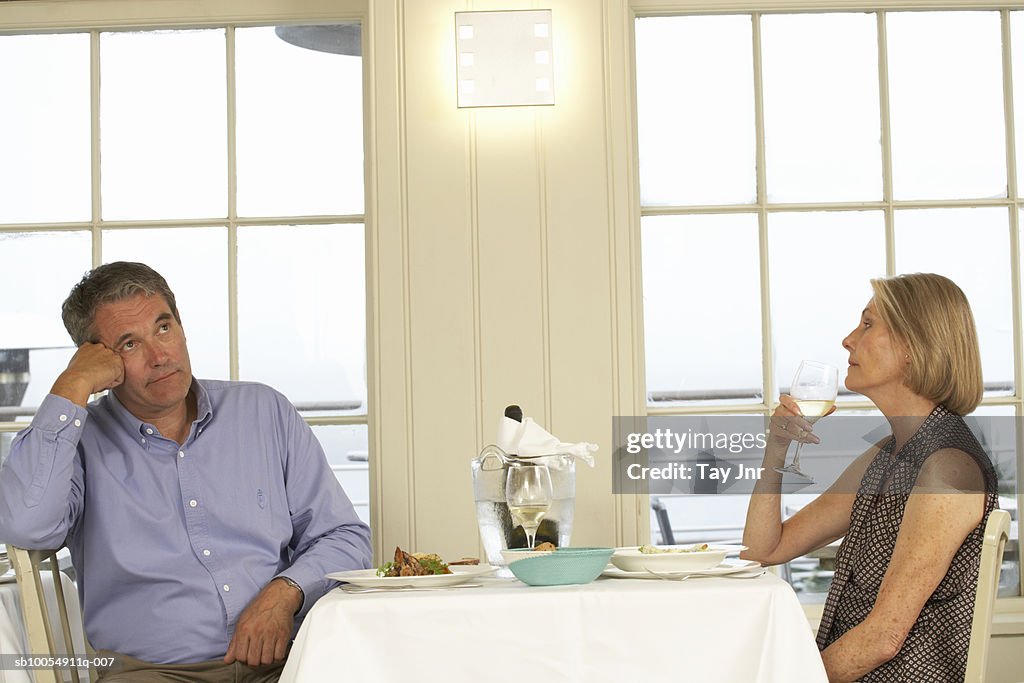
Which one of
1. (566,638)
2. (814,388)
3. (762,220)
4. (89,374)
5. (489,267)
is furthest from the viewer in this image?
(762,220)

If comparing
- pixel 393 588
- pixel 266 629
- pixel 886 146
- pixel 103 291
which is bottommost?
pixel 266 629

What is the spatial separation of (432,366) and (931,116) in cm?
147

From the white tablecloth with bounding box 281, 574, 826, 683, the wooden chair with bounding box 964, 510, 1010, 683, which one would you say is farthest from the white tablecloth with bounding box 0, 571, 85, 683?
the wooden chair with bounding box 964, 510, 1010, 683

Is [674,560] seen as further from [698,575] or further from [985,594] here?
[985,594]

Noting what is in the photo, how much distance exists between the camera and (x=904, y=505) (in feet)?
5.97


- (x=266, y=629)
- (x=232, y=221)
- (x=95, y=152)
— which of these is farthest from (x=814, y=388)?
(x=95, y=152)

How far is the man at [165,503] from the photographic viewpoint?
1864 mm

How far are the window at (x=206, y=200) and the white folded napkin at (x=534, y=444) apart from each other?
3.31 feet

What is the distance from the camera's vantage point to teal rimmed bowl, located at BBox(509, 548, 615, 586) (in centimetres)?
148

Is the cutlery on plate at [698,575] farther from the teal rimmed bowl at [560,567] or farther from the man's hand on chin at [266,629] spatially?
the man's hand on chin at [266,629]

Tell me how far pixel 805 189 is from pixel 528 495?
146 centimetres

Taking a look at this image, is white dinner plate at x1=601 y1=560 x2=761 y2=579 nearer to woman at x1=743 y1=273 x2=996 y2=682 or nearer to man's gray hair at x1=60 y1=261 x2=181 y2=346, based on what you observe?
woman at x1=743 y1=273 x2=996 y2=682


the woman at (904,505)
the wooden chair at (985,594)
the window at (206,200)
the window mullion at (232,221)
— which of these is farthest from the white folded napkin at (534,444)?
the window mullion at (232,221)

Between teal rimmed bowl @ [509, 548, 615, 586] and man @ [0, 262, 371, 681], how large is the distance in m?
0.61
